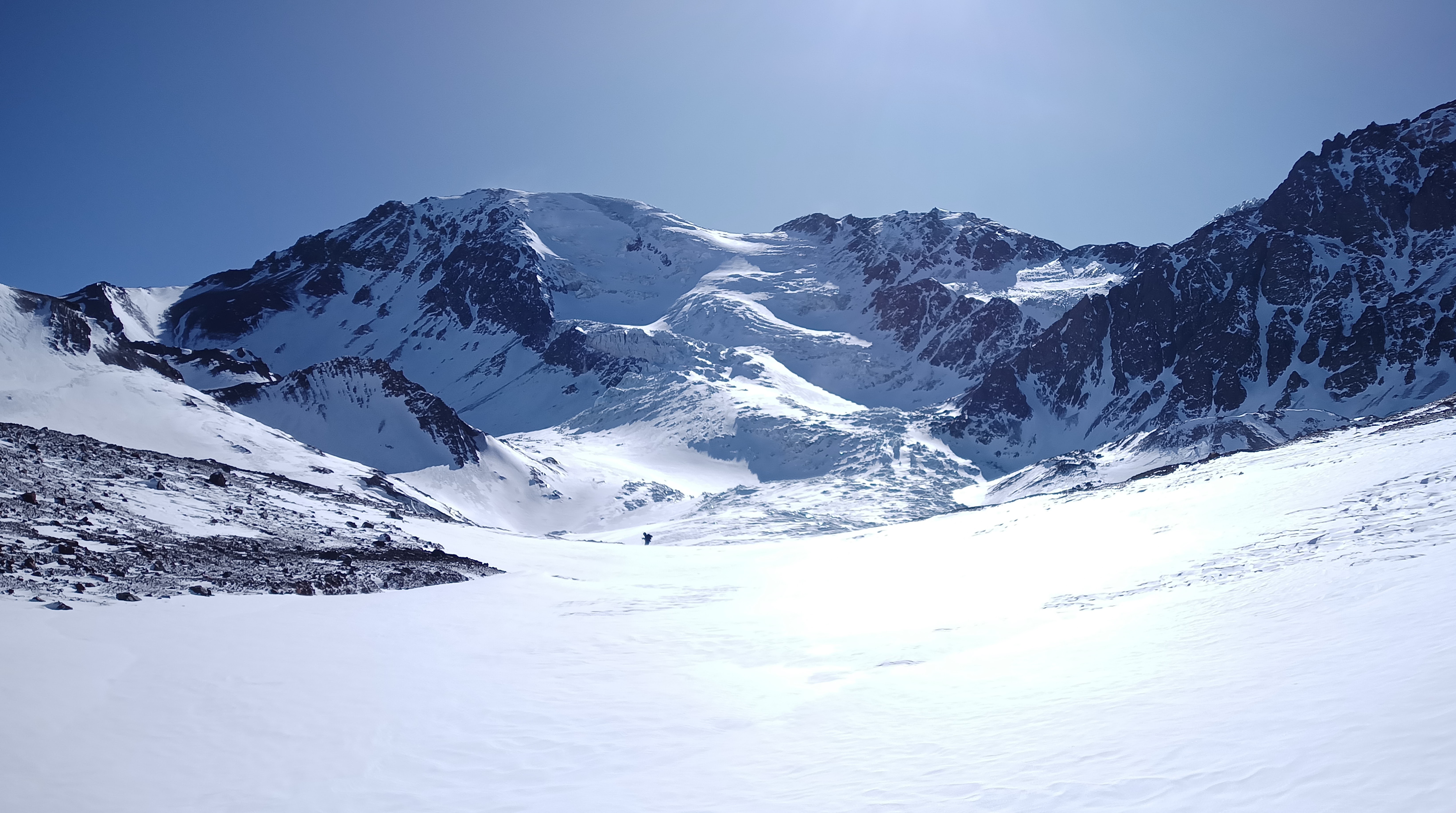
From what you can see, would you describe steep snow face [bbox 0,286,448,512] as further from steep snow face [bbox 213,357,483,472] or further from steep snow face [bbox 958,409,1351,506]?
steep snow face [bbox 958,409,1351,506]

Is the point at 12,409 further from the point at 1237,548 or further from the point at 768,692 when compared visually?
the point at 1237,548

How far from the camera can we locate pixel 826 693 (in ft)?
44.2

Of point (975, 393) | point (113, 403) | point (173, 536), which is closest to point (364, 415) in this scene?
point (113, 403)

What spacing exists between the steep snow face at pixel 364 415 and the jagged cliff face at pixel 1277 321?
100m

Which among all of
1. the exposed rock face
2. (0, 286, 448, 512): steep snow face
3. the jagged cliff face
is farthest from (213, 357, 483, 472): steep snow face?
the jagged cliff face

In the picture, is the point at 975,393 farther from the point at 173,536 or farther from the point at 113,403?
the point at 173,536

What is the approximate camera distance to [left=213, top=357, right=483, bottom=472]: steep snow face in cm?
9775

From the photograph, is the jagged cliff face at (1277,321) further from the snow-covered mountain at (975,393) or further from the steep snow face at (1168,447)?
the steep snow face at (1168,447)

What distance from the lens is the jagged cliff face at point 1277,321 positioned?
130000 mm

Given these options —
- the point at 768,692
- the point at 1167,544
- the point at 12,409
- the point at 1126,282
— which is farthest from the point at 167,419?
the point at 1126,282

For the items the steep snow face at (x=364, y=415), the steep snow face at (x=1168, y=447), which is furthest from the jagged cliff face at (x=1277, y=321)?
the steep snow face at (x=364, y=415)

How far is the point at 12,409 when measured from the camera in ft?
160

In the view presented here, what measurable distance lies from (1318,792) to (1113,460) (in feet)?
388

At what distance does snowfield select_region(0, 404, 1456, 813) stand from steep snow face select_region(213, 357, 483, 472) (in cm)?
8279
